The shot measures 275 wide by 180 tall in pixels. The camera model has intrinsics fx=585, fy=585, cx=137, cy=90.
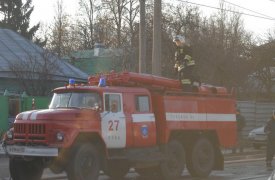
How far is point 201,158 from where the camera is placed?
607 inches

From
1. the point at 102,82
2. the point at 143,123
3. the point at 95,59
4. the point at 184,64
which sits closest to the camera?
the point at 102,82

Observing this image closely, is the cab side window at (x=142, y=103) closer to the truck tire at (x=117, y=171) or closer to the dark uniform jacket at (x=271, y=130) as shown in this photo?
the truck tire at (x=117, y=171)

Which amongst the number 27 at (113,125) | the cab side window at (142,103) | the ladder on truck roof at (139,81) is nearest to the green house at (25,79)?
the ladder on truck roof at (139,81)

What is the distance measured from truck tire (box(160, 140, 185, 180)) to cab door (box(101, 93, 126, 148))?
1653 millimetres

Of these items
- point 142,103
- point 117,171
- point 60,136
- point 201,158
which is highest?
point 142,103

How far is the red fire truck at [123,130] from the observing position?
38.4ft

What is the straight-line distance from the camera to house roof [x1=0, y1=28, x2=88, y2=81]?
32656 mm

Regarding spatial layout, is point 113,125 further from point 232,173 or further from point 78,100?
point 232,173

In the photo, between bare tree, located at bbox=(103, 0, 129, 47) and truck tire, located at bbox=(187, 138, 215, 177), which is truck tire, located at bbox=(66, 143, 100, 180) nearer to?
truck tire, located at bbox=(187, 138, 215, 177)

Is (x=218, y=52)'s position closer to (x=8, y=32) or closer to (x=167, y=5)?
(x=167, y=5)

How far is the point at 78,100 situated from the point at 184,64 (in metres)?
3.53

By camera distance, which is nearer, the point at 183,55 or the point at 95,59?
the point at 183,55

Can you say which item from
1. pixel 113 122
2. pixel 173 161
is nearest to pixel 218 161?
pixel 173 161

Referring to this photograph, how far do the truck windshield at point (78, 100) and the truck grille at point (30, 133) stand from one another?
1.13 m
